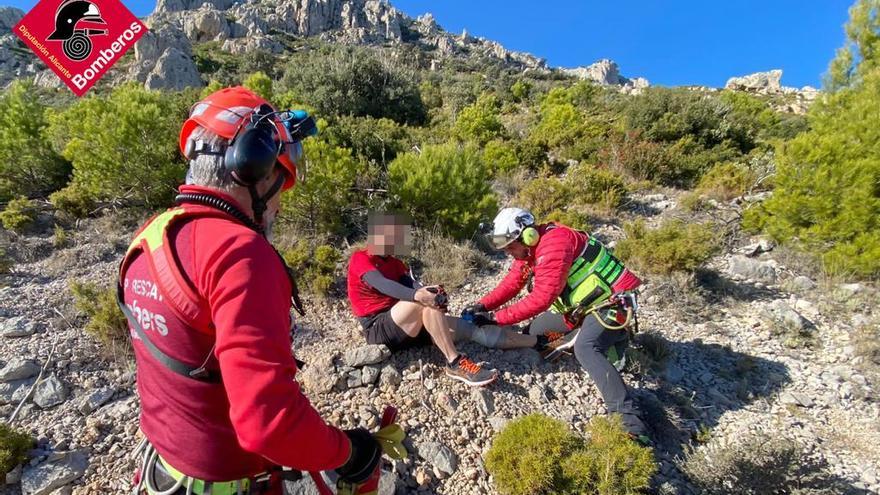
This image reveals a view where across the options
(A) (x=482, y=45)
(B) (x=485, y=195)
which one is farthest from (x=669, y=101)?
Answer: (A) (x=482, y=45)

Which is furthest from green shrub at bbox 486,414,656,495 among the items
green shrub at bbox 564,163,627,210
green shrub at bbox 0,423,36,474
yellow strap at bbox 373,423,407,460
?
green shrub at bbox 564,163,627,210

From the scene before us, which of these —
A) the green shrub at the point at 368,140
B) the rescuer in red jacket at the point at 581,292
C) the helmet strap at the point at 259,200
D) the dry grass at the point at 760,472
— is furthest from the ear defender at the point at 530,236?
the green shrub at the point at 368,140

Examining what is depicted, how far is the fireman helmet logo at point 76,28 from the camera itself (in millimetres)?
6309

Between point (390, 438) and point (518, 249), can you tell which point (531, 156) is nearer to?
point (518, 249)

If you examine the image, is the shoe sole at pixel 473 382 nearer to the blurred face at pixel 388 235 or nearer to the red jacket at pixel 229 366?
the blurred face at pixel 388 235

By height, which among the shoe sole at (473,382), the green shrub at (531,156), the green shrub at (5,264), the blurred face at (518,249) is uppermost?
the green shrub at (531,156)

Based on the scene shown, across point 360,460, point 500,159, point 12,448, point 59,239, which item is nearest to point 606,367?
point 360,460

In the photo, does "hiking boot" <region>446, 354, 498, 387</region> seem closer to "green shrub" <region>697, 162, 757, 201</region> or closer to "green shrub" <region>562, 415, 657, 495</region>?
"green shrub" <region>562, 415, 657, 495</region>

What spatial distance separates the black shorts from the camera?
10.4 ft

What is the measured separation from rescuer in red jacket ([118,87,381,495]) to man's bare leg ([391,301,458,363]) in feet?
5.50

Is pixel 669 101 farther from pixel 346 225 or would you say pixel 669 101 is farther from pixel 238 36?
pixel 238 36

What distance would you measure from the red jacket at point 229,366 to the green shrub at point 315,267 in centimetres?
307

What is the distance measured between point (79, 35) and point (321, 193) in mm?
5058

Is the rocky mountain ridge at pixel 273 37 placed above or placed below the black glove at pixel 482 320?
above
